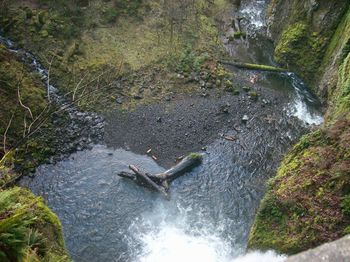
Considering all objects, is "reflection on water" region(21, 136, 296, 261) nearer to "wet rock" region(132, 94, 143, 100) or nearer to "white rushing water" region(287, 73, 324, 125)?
"white rushing water" region(287, 73, 324, 125)

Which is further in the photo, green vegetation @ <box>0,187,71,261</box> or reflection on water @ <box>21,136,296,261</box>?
reflection on water @ <box>21,136,296,261</box>

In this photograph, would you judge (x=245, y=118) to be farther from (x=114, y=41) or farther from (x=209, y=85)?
(x=114, y=41)

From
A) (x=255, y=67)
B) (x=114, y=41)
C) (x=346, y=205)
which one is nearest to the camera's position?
(x=346, y=205)

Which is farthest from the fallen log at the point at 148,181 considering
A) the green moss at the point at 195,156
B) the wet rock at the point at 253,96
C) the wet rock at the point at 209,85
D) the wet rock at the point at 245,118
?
the wet rock at the point at 253,96

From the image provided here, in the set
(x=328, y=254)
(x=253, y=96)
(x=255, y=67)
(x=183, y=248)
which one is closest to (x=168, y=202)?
(x=183, y=248)

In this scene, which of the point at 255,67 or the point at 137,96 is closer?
the point at 137,96

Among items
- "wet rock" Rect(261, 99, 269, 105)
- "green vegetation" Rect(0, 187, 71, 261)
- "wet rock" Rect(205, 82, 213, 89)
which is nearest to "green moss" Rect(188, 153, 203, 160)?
"wet rock" Rect(205, 82, 213, 89)
